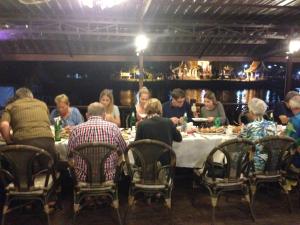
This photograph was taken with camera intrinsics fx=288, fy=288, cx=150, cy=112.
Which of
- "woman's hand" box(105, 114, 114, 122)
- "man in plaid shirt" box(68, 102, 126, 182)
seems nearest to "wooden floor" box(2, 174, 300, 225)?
"man in plaid shirt" box(68, 102, 126, 182)

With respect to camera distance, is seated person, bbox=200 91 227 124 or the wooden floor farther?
seated person, bbox=200 91 227 124

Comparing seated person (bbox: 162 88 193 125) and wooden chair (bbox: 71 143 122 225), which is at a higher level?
seated person (bbox: 162 88 193 125)

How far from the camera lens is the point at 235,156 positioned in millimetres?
2969

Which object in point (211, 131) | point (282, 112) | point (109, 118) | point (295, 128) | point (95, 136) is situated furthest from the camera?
point (282, 112)

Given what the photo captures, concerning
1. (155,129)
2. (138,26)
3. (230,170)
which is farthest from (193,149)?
(138,26)

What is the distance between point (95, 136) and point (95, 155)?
0.61ft

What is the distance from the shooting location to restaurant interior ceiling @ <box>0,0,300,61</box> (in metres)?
Answer: 5.23

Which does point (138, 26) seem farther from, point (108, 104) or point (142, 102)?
point (108, 104)

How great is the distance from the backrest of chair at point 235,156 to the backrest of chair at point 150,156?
1.50 feet

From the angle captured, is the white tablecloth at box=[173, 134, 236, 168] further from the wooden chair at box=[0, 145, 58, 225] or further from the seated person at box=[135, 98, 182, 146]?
the wooden chair at box=[0, 145, 58, 225]

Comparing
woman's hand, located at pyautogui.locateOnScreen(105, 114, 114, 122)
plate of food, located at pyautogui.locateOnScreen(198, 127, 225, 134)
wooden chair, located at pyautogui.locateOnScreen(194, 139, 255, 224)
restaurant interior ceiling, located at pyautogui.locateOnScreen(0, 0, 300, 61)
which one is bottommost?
wooden chair, located at pyautogui.locateOnScreen(194, 139, 255, 224)

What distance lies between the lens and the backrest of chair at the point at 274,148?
Result: 3002 millimetres

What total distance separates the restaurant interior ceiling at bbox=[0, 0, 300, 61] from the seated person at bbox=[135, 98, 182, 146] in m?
2.34

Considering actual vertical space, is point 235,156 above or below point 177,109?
below
